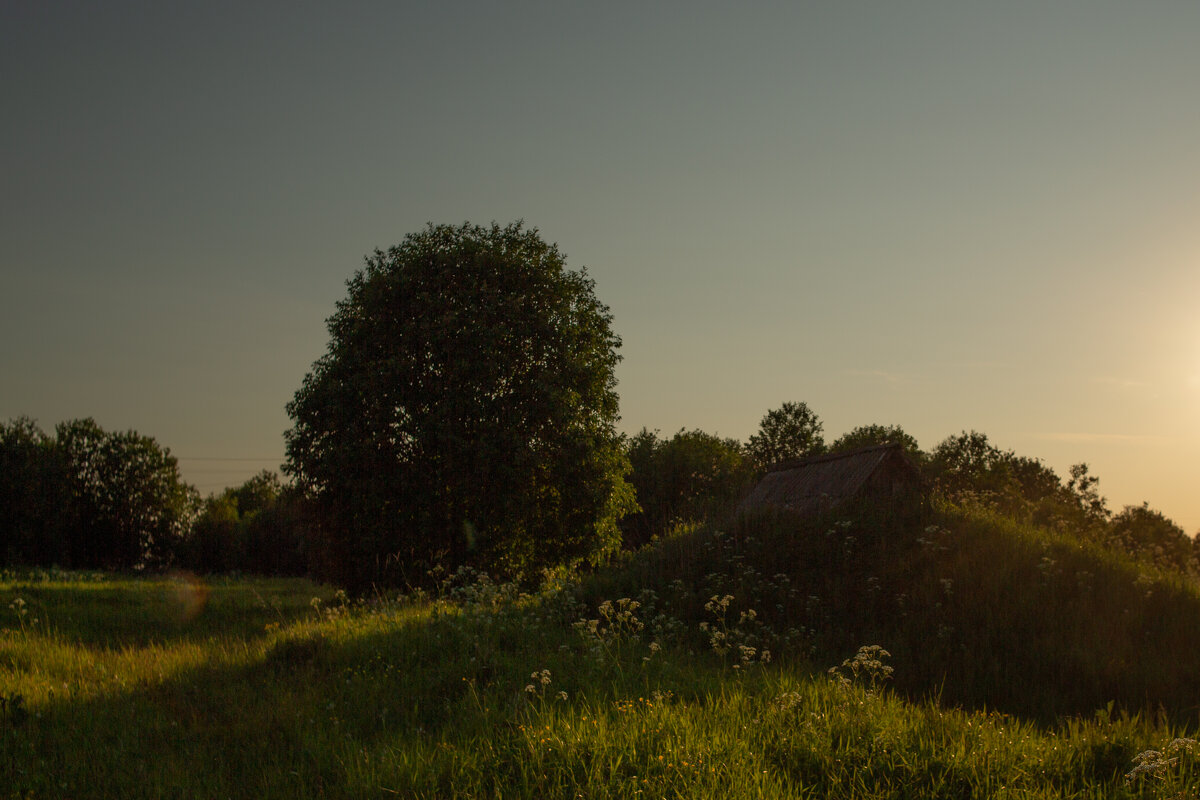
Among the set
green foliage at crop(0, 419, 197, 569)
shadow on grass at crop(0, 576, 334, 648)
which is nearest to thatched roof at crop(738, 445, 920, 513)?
shadow on grass at crop(0, 576, 334, 648)

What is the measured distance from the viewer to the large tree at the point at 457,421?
23.4 m

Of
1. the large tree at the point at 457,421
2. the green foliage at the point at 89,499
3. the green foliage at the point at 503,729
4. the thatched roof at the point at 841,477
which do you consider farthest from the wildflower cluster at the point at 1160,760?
the green foliage at the point at 89,499

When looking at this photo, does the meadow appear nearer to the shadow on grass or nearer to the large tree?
the shadow on grass

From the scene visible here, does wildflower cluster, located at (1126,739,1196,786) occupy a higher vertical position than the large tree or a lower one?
lower

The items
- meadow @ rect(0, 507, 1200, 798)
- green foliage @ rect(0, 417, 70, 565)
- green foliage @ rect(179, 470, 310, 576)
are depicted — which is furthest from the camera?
green foliage @ rect(179, 470, 310, 576)

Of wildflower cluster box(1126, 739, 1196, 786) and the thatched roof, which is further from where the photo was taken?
the thatched roof

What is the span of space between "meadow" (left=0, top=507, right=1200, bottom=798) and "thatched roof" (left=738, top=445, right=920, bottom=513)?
11.2 meters

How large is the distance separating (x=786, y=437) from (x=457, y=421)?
5769 centimetres

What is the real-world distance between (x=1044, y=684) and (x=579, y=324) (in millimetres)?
17254

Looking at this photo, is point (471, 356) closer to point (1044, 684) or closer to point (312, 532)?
point (312, 532)

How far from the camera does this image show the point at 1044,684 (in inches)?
473

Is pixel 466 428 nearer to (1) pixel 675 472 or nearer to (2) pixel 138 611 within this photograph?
(2) pixel 138 611

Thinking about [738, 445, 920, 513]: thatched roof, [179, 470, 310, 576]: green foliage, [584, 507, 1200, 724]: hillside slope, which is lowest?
[179, 470, 310, 576]: green foliage

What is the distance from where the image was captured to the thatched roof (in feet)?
91.7
